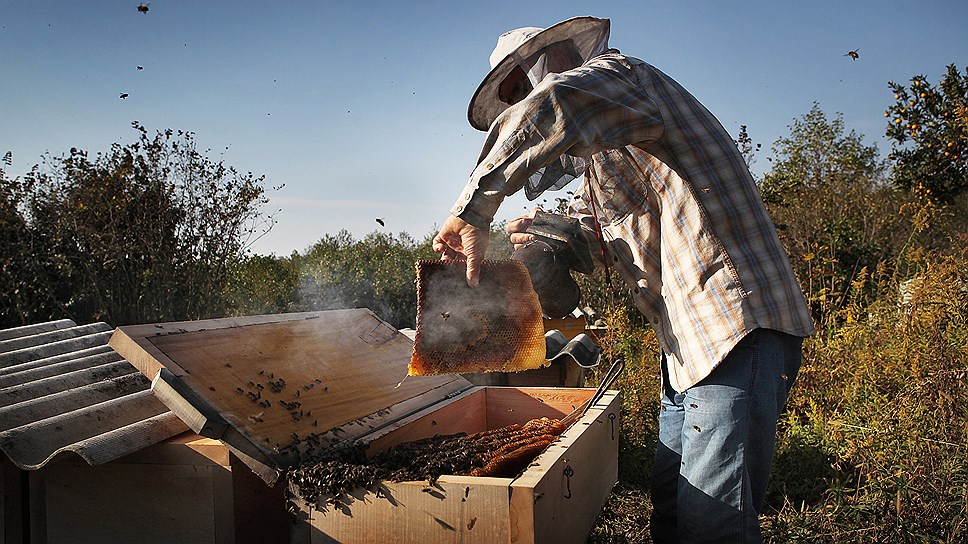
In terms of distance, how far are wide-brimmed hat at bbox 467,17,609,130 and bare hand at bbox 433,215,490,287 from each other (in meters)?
0.65

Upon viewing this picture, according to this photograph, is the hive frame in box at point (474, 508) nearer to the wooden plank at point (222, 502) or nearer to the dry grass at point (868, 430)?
the wooden plank at point (222, 502)

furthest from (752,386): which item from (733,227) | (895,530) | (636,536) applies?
(636,536)

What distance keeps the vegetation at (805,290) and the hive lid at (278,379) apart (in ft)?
3.43

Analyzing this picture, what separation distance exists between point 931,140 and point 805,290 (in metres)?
2.73

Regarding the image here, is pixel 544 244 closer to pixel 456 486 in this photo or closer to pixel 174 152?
pixel 456 486

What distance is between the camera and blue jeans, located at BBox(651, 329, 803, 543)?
6.77ft

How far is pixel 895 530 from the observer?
10.0 feet

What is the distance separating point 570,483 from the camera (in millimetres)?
2277

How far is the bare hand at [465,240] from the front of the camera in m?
2.07

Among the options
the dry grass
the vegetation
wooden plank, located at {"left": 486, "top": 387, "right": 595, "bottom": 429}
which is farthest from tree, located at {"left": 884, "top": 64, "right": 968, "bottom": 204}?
wooden plank, located at {"left": 486, "top": 387, "right": 595, "bottom": 429}

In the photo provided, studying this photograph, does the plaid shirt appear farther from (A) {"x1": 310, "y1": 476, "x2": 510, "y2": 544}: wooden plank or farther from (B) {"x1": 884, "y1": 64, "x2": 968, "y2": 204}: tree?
(B) {"x1": 884, "y1": 64, "x2": 968, "y2": 204}: tree

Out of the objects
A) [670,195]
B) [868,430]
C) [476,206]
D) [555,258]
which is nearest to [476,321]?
[555,258]

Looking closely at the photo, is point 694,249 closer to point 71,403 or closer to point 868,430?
point 71,403

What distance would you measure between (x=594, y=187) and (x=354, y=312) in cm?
170
